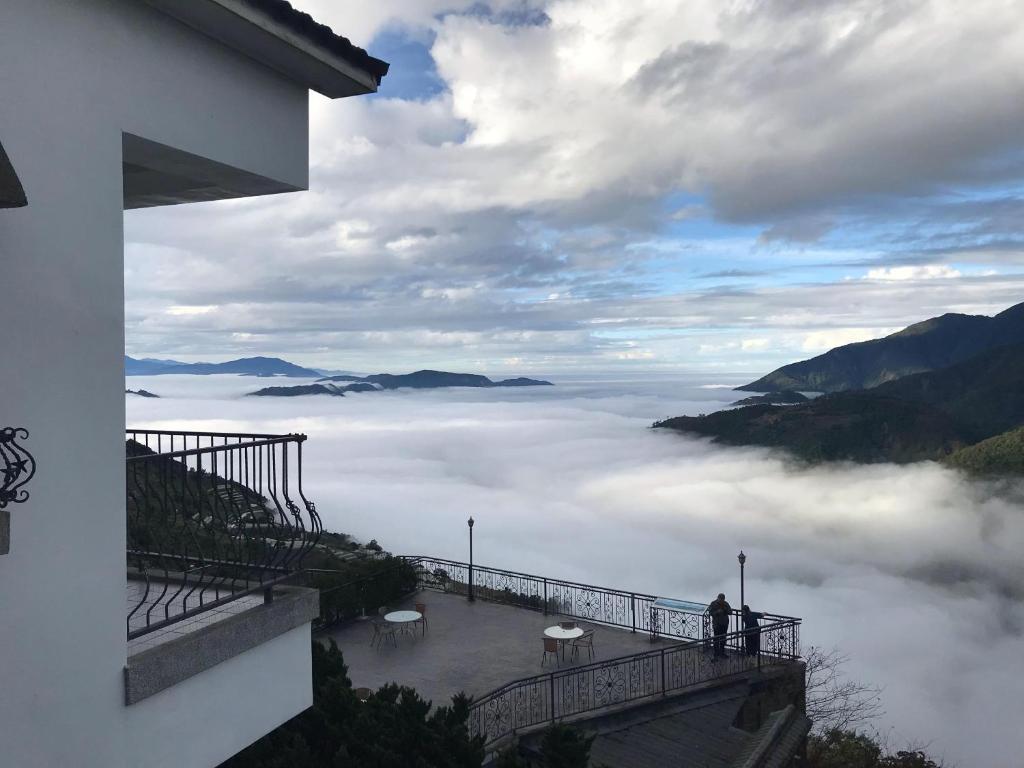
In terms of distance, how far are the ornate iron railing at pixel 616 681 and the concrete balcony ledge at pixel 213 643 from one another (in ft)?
30.2

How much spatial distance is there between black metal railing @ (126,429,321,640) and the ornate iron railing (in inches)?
354

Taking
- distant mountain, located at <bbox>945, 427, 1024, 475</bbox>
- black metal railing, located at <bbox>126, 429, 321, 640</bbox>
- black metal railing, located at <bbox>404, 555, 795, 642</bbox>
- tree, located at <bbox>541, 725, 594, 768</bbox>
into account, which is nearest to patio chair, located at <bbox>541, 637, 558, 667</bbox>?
black metal railing, located at <bbox>404, 555, 795, 642</bbox>

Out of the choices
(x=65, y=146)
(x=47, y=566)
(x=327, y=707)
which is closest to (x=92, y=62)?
(x=65, y=146)

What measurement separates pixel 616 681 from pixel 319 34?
15.2 m

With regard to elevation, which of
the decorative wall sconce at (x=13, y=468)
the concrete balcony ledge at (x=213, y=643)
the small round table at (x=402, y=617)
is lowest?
the small round table at (x=402, y=617)

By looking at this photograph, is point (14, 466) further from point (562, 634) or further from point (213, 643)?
point (562, 634)

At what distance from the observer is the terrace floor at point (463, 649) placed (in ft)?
58.4

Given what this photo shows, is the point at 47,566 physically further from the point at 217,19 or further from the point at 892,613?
the point at 892,613

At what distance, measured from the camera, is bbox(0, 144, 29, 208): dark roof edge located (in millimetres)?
3150

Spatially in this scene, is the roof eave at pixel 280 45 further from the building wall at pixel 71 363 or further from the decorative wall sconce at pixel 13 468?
the decorative wall sconce at pixel 13 468

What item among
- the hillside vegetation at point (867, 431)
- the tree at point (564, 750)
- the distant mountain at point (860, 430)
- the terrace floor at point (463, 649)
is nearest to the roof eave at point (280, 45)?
the tree at point (564, 750)

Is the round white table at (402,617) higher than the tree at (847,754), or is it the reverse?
the round white table at (402,617)

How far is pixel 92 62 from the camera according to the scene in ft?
14.0

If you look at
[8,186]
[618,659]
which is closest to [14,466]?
[8,186]
